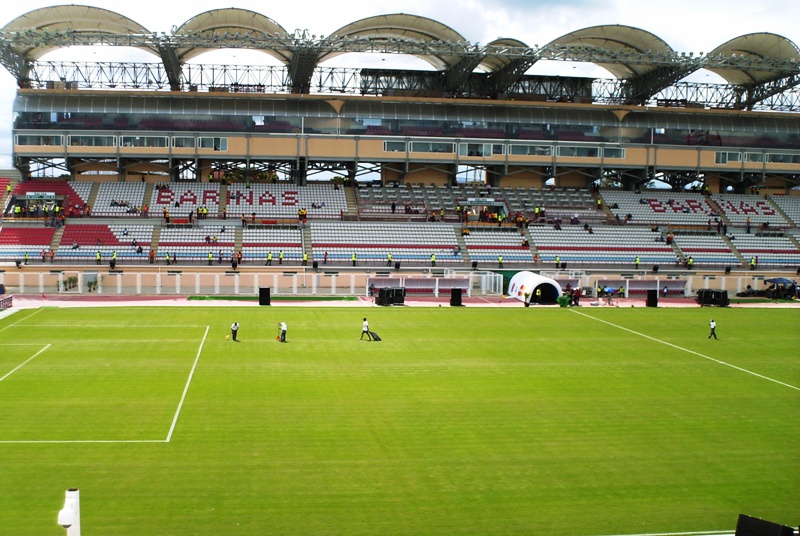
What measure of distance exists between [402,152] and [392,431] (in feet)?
175

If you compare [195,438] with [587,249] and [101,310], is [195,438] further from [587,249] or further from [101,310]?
[587,249]

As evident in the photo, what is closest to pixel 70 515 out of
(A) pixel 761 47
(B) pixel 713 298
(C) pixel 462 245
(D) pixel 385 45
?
(B) pixel 713 298

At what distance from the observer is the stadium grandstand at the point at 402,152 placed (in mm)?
60812

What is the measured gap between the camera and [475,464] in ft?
60.8

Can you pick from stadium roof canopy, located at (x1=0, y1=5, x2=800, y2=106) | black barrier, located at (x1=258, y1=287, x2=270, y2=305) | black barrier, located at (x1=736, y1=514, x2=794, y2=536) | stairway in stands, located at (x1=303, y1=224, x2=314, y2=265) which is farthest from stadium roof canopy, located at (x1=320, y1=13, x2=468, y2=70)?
black barrier, located at (x1=736, y1=514, x2=794, y2=536)

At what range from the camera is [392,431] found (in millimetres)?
21188

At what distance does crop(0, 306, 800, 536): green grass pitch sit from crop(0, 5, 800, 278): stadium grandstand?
2592cm

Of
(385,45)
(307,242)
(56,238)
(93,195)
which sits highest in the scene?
(385,45)

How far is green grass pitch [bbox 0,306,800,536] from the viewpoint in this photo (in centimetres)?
1570

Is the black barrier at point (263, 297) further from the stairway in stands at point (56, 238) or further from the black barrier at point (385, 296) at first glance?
the stairway in stands at point (56, 238)

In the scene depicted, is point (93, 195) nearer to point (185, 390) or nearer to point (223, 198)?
point (223, 198)

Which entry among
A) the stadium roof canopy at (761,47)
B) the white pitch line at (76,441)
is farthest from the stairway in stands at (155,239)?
the stadium roof canopy at (761,47)

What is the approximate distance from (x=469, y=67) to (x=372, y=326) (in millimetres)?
33694

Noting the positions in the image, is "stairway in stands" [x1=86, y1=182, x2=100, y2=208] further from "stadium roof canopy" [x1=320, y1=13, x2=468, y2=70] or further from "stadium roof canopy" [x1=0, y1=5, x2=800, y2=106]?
"stadium roof canopy" [x1=320, y1=13, x2=468, y2=70]
